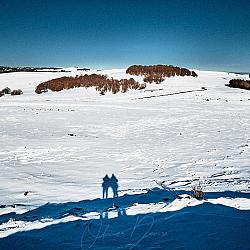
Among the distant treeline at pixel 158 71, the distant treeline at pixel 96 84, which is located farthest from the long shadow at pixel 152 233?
the distant treeline at pixel 158 71

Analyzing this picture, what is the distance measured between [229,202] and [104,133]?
40.1 feet

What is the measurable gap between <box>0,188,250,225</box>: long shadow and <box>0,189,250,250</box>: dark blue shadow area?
98 millimetres

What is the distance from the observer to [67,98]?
121 ft

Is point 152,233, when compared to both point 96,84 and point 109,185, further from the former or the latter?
point 96,84

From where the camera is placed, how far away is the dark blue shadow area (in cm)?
516

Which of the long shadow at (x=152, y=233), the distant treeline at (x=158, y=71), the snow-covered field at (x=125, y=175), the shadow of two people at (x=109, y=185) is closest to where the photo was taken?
the long shadow at (x=152, y=233)

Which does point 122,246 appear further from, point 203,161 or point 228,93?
point 228,93

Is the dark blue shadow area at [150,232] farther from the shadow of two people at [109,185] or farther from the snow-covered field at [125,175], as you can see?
A: the shadow of two people at [109,185]

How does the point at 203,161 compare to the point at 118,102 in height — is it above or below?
below

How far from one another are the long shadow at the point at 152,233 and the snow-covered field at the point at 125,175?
2cm

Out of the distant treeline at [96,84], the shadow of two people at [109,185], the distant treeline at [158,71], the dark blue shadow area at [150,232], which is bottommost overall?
the shadow of two people at [109,185]

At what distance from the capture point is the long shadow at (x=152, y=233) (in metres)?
5.16

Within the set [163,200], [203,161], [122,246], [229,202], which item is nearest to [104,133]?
[203,161]

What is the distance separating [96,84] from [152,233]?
39.4 metres
